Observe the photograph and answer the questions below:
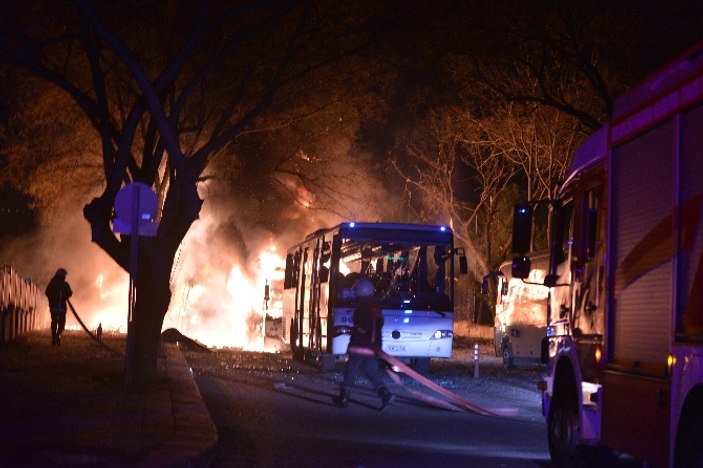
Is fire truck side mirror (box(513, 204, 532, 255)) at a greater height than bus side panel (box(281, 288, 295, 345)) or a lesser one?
greater

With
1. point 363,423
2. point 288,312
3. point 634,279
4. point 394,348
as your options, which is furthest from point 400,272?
point 634,279

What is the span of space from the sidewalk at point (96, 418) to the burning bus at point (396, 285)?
4.24 m

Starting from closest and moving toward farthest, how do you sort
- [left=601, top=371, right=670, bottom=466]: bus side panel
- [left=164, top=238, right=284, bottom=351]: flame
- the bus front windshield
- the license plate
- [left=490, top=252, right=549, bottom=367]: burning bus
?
[left=601, top=371, right=670, bottom=466]: bus side panel
the license plate
the bus front windshield
[left=490, top=252, right=549, bottom=367]: burning bus
[left=164, top=238, right=284, bottom=351]: flame

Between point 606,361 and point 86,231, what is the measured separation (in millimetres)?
52418

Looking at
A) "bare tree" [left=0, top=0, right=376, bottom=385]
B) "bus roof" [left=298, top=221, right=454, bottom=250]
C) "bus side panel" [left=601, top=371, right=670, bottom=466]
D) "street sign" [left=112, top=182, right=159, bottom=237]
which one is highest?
"bare tree" [left=0, top=0, right=376, bottom=385]

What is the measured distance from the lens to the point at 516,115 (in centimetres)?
3444

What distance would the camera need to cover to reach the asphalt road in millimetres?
11062

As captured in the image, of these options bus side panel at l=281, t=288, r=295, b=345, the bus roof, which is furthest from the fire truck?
bus side panel at l=281, t=288, r=295, b=345

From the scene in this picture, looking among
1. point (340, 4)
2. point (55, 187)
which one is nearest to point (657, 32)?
point (340, 4)

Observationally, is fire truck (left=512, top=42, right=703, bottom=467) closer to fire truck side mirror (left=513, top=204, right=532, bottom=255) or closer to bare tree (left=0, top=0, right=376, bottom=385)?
fire truck side mirror (left=513, top=204, right=532, bottom=255)

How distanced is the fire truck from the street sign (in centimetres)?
626

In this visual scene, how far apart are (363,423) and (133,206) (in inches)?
165

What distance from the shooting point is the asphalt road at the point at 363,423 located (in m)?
11.1

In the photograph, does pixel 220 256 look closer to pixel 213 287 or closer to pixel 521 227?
pixel 213 287
